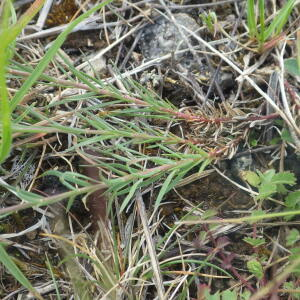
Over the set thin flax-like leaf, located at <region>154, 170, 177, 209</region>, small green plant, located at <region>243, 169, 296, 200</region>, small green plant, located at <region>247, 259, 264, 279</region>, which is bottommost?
small green plant, located at <region>247, 259, 264, 279</region>

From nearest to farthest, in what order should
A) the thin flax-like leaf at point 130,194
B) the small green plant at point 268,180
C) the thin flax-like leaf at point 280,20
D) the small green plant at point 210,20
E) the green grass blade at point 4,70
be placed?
the green grass blade at point 4,70 → the thin flax-like leaf at point 130,194 → the small green plant at point 268,180 → the thin flax-like leaf at point 280,20 → the small green plant at point 210,20

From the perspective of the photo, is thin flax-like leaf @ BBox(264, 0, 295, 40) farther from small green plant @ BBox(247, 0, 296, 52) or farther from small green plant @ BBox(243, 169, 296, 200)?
small green plant @ BBox(243, 169, 296, 200)

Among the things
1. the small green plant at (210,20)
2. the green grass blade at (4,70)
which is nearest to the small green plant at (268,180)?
the small green plant at (210,20)

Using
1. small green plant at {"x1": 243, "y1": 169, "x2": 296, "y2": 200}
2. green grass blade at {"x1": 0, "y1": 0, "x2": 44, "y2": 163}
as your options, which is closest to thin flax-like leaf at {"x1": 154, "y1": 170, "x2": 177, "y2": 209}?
small green plant at {"x1": 243, "y1": 169, "x2": 296, "y2": 200}

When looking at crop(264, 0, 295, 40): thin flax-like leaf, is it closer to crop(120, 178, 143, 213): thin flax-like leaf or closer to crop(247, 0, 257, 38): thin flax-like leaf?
crop(247, 0, 257, 38): thin flax-like leaf

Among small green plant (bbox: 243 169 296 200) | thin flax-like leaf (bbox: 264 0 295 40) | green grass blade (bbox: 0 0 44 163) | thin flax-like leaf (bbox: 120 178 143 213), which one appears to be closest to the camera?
green grass blade (bbox: 0 0 44 163)

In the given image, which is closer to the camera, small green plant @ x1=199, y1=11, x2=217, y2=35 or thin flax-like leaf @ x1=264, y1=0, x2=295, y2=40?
thin flax-like leaf @ x1=264, y1=0, x2=295, y2=40

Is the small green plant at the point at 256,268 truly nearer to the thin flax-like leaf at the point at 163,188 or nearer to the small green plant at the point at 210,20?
the thin flax-like leaf at the point at 163,188

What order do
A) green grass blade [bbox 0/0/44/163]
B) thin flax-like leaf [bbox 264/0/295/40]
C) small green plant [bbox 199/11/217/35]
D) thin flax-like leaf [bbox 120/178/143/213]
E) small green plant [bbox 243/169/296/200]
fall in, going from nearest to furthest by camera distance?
green grass blade [bbox 0/0/44/163] → thin flax-like leaf [bbox 120/178/143/213] → small green plant [bbox 243/169/296/200] → thin flax-like leaf [bbox 264/0/295/40] → small green plant [bbox 199/11/217/35]

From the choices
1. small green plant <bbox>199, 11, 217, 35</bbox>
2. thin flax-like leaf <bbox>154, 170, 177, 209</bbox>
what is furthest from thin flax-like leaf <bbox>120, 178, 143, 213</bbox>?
small green plant <bbox>199, 11, 217, 35</bbox>

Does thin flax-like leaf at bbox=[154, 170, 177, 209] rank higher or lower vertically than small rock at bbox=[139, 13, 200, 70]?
lower
